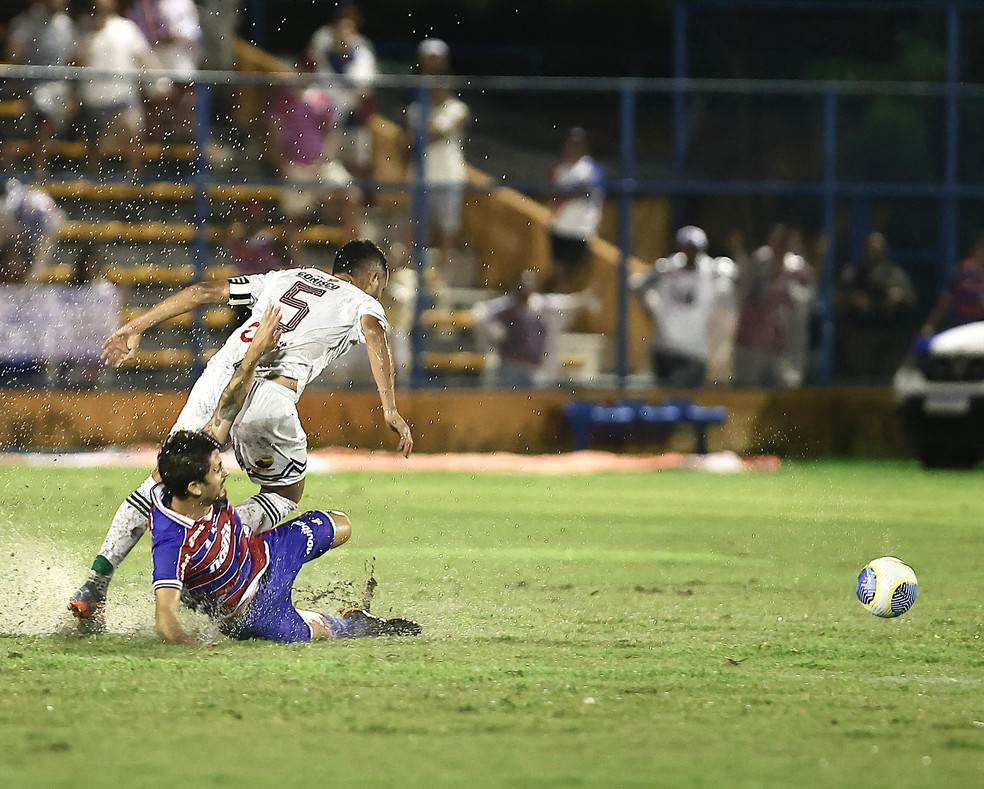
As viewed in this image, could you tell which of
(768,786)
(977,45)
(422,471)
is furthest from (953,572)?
(977,45)

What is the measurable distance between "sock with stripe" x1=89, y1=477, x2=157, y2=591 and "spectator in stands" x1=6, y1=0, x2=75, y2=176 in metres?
10.5

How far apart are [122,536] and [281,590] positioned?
91cm

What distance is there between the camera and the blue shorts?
8.56 metres

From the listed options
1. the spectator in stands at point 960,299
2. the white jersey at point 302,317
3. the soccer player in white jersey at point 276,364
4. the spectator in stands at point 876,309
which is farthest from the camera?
the spectator in stands at point 876,309

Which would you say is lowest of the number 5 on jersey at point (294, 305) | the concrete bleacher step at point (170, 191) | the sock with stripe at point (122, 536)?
the sock with stripe at point (122, 536)

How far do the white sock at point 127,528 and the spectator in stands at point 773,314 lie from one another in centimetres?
1195

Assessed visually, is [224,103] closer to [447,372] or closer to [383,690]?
[447,372]

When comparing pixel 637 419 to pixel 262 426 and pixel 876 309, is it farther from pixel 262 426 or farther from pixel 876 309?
pixel 262 426

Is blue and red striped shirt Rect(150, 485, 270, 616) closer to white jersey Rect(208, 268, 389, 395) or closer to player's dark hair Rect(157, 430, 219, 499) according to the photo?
player's dark hair Rect(157, 430, 219, 499)

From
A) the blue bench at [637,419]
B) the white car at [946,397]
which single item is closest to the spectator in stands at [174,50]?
the blue bench at [637,419]

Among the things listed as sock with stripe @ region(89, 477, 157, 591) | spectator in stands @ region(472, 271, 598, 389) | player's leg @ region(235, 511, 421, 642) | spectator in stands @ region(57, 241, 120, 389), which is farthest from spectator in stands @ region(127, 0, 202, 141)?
player's leg @ region(235, 511, 421, 642)

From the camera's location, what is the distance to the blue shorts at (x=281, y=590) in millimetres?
8562

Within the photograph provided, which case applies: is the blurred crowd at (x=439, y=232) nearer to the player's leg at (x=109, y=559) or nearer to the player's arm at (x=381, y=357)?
the player's arm at (x=381, y=357)

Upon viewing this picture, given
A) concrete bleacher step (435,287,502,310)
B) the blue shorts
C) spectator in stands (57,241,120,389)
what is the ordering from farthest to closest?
concrete bleacher step (435,287,502,310)
spectator in stands (57,241,120,389)
the blue shorts
